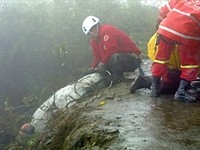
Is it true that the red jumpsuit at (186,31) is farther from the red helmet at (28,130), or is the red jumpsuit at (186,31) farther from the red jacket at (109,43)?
the red helmet at (28,130)

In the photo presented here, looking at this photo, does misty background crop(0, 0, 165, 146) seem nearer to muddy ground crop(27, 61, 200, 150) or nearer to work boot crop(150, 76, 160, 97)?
muddy ground crop(27, 61, 200, 150)

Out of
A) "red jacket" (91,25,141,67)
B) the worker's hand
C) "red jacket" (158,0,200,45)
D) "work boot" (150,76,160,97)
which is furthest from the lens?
the worker's hand

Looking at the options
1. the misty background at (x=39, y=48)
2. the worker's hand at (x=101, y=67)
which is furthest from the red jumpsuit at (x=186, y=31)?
the misty background at (x=39, y=48)

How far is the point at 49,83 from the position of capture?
31.3 feet

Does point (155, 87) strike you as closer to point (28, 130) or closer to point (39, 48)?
point (28, 130)

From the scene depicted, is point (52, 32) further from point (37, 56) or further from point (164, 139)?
point (164, 139)

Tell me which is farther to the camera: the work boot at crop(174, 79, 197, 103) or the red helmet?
the red helmet

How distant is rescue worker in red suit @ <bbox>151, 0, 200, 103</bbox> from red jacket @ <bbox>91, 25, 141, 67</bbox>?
2.03m

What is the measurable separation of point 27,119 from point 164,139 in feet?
17.1

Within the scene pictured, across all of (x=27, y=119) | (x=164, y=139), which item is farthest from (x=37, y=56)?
(x=164, y=139)

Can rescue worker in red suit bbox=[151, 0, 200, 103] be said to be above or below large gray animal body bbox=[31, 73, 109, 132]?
above

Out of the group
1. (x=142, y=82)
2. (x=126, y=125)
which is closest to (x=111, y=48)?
(x=142, y=82)

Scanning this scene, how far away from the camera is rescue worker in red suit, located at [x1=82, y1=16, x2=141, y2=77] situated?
7.00 meters

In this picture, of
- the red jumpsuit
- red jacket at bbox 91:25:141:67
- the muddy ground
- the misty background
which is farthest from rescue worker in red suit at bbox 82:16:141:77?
the red jumpsuit
